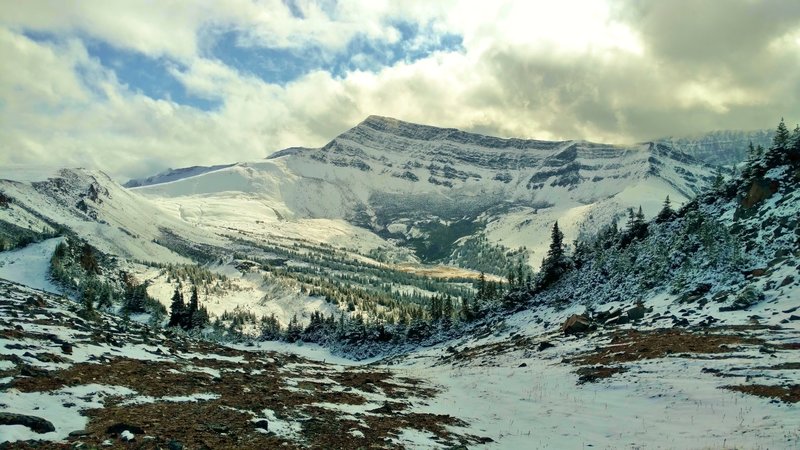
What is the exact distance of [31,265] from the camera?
98250mm

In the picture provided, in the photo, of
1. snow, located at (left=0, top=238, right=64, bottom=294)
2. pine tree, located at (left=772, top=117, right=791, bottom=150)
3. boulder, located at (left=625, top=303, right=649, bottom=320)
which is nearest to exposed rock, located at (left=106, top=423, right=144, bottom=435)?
boulder, located at (left=625, top=303, right=649, bottom=320)

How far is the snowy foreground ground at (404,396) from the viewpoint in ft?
53.4

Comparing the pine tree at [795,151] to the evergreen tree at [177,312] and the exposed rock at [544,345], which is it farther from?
the evergreen tree at [177,312]

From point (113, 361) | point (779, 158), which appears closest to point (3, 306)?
point (113, 361)

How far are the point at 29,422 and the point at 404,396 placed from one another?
19.8 m

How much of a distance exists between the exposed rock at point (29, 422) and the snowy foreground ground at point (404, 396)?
0.05 m

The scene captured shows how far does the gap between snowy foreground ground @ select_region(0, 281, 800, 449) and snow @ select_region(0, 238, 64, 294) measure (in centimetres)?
6181

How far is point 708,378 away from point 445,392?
15786mm

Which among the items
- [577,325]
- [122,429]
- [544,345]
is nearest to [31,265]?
[544,345]

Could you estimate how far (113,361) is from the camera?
24906mm

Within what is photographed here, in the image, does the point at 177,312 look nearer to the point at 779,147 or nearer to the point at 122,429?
the point at 122,429

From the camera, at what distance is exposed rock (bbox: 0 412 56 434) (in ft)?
45.1

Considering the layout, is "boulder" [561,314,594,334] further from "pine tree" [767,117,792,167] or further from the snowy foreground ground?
"pine tree" [767,117,792,167]

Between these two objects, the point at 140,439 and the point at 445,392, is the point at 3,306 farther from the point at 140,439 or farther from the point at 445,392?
the point at 445,392
